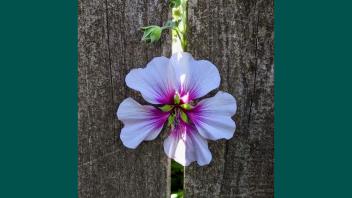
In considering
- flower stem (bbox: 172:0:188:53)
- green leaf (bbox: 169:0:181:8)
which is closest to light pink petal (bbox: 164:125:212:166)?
flower stem (bbox: 172:0:188:53)

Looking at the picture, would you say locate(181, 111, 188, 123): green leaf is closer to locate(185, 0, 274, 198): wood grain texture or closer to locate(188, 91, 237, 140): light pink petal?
locate(188, 91, 237, 140): light pink petal

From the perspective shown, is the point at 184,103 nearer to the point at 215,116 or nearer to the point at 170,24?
the point at 215,116

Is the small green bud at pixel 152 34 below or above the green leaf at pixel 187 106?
above

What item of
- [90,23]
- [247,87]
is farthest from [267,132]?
[90,23]

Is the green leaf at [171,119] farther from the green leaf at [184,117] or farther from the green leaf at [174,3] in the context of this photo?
the green leaf at [174,3]

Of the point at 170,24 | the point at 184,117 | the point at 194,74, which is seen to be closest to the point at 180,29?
the point at 170,24

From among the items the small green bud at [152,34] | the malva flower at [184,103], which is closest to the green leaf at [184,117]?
the malva flower at [184,103]
